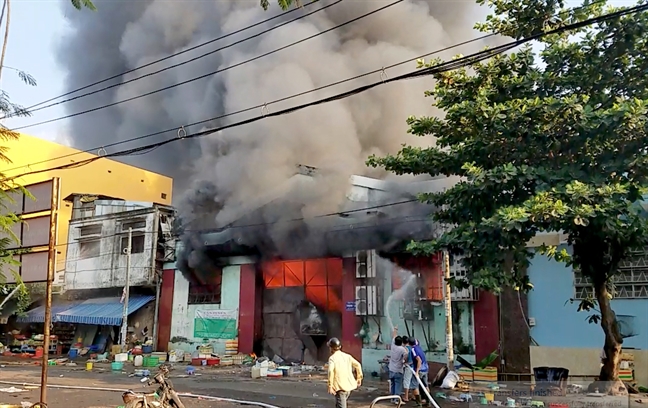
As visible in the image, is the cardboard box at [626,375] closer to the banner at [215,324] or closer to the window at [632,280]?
the window at [632,280]

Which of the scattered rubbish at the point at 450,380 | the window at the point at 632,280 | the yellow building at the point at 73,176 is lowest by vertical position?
the scattered rubbish at the point at 450,380

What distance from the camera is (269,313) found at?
22.4 m

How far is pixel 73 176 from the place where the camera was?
3491cm

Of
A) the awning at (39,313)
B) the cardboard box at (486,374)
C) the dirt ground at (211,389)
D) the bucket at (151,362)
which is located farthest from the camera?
the awning at (39,313)

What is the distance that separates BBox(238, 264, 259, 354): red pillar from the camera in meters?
22.0

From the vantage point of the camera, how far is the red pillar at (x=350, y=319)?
1878 cm

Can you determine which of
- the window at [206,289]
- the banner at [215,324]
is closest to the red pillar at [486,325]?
the banner at [215,324]

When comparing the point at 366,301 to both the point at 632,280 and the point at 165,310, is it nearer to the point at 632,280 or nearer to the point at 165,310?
the point at 632,280

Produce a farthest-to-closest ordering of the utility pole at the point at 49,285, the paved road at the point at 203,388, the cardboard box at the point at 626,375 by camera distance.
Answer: the cardboard box at the point at 626,375, the paved road at the point at 203,388, the utility pole at the point at 49,285

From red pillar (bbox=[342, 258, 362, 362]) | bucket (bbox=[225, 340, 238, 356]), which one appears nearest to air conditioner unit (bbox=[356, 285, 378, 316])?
red pillar (bbox=[342, 258, 362, 362])

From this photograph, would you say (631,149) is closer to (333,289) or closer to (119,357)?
(333,289)

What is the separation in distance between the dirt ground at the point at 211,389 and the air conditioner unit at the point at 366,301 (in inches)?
86.7

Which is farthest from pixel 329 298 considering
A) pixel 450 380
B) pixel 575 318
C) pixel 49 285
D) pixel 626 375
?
pixel 49 285

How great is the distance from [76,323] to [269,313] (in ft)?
39.0
